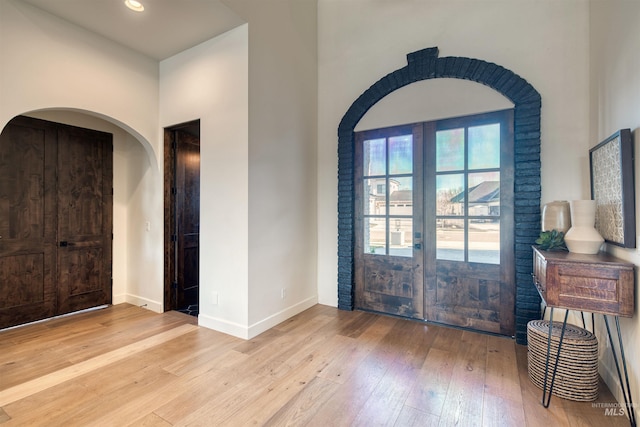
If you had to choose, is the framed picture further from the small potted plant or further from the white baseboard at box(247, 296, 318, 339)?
the white baseboard at box(247, 296, 318, 339)

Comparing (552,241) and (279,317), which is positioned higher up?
(552,241)

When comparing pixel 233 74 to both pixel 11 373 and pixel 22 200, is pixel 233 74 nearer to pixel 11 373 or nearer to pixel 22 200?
pixel 22 200

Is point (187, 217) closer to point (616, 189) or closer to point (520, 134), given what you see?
point (520, 134)

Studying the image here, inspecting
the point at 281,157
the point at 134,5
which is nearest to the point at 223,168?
the point at 281,157

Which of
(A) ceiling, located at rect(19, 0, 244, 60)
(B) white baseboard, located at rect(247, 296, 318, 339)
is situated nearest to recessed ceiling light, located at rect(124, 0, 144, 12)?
(A) ceiling, located at rect(19, 0, 244, 60)

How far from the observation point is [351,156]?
151 inches

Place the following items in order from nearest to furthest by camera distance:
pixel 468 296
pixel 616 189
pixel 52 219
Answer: pixel 616 189 < pixel 468 296 < pixel 52 219

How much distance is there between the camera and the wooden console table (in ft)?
5.94

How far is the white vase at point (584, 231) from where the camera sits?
2.13 m

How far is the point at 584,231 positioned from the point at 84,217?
5.30m

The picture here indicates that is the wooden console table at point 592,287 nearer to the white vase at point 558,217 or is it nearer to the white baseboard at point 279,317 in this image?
the white vase at point 558,217

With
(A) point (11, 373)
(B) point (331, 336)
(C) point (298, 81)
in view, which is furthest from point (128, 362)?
(C) point (298, 81)

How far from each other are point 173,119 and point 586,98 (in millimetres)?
4394

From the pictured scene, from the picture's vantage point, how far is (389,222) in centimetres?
365
